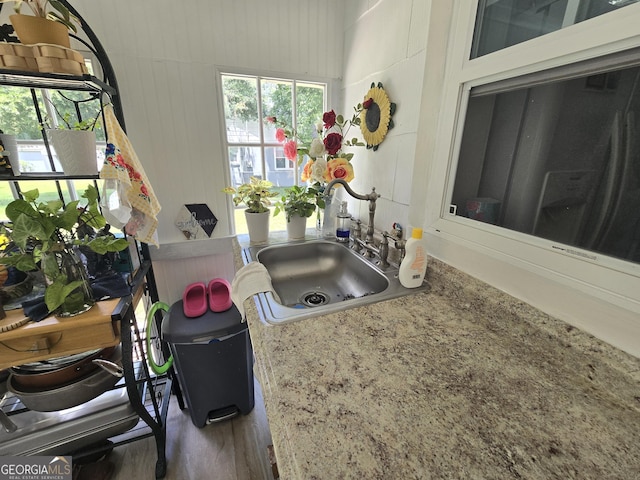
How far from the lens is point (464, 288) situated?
0.82 metres

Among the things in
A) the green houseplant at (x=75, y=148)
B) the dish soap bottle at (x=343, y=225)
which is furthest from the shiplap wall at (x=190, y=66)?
the dish soap bottle at (x=343, y=225)

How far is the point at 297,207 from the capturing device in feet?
4.36

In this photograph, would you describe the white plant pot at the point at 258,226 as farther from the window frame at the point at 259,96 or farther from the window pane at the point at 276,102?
the window pane at the point at 276,102

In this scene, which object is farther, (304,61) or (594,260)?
(304,61)

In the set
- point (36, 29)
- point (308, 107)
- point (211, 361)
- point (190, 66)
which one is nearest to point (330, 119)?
point (308, 107)

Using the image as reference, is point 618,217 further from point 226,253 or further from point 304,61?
point 226,253

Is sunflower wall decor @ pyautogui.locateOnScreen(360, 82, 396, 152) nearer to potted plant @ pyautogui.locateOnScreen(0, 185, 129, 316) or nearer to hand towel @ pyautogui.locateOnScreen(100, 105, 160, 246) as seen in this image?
hand towel @ pyautogui.locateOnScreen(100, 105, 160, 246)

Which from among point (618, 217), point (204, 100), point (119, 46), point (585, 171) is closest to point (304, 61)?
point (204, 100)

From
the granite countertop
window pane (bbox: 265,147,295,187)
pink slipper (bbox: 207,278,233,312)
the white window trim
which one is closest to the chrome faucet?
the white window trim

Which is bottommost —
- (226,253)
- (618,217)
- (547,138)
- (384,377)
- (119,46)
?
(226,253)

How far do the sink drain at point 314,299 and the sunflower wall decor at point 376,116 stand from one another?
0.73 m

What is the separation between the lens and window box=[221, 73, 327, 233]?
1427 mm

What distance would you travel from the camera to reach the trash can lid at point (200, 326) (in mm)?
1147

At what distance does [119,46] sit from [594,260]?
1836mm
